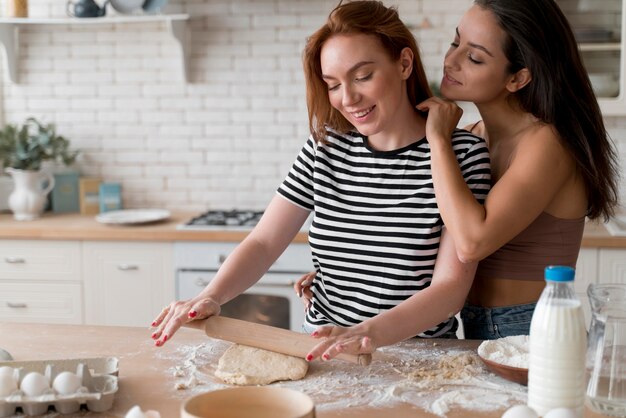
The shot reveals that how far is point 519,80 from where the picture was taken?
219cm

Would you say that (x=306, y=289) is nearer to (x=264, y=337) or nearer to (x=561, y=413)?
(x=264, y=337)

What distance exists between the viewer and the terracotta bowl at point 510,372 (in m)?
1.75

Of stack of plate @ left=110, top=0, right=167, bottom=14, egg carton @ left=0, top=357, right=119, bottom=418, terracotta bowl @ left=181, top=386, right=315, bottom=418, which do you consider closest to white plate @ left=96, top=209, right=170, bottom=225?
stack of plate @ left=110, top=0, right=167, bottom=14

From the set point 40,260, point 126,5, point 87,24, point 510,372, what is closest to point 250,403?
point 510,372

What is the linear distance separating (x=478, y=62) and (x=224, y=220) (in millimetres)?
2093

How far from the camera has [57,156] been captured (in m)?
4.50

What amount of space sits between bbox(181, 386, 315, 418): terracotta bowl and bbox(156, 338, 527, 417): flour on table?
0.32 m

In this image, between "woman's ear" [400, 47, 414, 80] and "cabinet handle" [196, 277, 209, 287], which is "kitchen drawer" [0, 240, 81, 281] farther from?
"woman's ear" [400, 47, 414, 80]

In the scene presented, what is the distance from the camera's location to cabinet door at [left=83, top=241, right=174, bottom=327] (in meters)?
3.97

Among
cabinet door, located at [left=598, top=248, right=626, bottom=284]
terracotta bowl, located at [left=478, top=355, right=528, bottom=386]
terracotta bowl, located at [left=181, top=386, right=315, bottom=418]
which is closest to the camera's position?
terracotta bowl, located at [left=181, top=386, right=315, bottom=418]

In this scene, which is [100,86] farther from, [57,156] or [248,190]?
[248,190]

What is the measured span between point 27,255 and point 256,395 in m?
3.00

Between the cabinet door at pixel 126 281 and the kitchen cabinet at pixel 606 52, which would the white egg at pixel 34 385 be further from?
the kitchen cabinet at pixel 606 52

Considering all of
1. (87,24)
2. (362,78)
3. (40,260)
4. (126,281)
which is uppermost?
(87,24)
